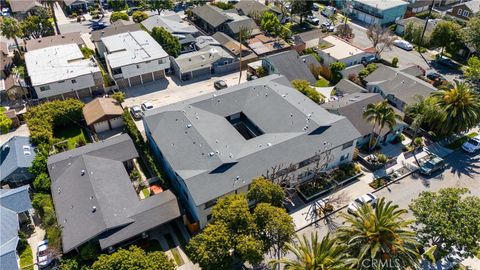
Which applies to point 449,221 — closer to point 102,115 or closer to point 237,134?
point 237,134

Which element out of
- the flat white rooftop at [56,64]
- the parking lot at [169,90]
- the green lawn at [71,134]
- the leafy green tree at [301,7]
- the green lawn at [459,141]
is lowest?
the green lawn at [71,134]

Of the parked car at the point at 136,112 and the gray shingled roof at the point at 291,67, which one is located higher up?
the gray shingled roof at the point at 291,67

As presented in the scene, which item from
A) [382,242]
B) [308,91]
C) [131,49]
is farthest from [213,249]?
[131,49]

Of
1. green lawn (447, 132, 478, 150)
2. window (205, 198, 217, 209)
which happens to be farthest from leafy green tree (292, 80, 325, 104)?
window (205, 198, 217, 209)

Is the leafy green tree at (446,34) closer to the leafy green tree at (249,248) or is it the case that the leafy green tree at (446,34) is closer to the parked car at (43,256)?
the leafy green tree at (249,248)

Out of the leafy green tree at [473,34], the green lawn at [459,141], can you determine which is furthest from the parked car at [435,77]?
the green lawn at [459,141]

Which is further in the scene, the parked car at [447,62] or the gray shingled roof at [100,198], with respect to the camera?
the parked car at [447,62]

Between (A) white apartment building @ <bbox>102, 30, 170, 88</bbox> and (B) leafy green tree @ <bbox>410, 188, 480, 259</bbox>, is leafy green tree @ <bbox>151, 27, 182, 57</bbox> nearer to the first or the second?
(A) white apartment building @ <bbox>102, 30, 170, 88</bbox>
